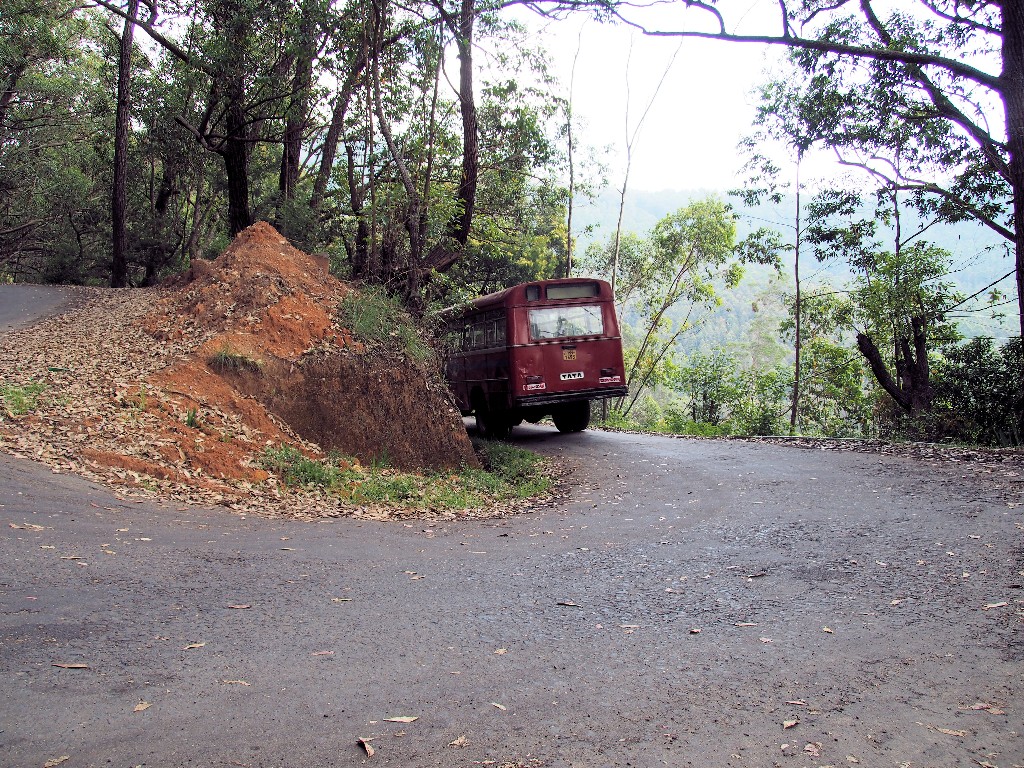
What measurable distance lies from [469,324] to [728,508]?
993 centimetres

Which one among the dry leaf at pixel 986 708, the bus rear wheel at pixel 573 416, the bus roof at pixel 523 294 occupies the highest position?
the bus roof at pixel 523 294

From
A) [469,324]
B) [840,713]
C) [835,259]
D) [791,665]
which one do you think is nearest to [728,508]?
[791,665]

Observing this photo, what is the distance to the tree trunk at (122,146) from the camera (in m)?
22.1

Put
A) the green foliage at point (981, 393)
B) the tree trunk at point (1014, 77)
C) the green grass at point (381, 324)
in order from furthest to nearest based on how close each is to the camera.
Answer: the green foliage at point (981, 393), the green grass at point (381, 324), the tree trunk at point (1014, 77)

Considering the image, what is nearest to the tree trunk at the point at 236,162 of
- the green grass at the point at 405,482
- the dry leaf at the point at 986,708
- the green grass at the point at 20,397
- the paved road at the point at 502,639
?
the green grass at the point at 20,397

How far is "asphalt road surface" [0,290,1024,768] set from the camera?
3346mm

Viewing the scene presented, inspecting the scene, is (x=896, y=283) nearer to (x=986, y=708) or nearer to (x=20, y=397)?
(x=986, y=708)

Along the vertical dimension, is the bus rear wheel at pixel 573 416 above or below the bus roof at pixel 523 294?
below

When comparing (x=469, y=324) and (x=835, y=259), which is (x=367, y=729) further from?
(x=835, y=259)

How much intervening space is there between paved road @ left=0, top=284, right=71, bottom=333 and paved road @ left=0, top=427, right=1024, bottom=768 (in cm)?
1113

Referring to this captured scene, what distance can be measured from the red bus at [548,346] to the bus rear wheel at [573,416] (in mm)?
975

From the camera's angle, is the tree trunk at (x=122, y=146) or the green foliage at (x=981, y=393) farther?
the tree trunk at (x=122, y=146)

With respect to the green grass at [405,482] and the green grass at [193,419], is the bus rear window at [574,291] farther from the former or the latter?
the green grass at [193,419]

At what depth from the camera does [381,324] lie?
42.3 feet
